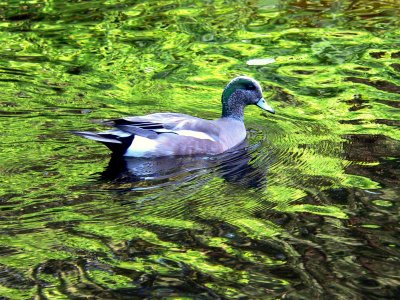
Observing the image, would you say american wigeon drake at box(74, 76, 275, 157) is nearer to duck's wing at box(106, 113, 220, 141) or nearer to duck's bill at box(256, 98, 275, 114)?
duck's wing at box(106, 113, 220, 141)

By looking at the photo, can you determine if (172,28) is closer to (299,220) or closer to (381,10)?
(381,10)

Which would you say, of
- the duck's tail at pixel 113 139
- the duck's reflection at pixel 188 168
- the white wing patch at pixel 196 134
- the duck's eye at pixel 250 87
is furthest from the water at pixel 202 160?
the duck's eye at pixel 250 87

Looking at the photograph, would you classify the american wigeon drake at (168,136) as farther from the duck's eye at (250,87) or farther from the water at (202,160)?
the duck's eye at (250,87)

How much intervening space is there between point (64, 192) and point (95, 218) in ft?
1.99

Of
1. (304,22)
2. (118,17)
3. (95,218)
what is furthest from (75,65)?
(95,218)

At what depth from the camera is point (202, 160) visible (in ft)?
26.9

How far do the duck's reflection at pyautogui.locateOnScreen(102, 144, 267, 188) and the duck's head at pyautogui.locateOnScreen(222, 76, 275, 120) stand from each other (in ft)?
2.27

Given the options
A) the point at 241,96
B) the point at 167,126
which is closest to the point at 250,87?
the point at 241,96

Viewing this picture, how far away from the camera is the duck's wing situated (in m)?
8.15

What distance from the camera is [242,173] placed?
7688 millimetres

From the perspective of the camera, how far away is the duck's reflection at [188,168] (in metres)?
7.50

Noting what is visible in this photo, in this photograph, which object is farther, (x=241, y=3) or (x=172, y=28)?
(x=241, y=3)

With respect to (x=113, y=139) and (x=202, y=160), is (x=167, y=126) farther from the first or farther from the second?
(x=113, y=139)

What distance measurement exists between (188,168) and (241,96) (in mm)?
1541
